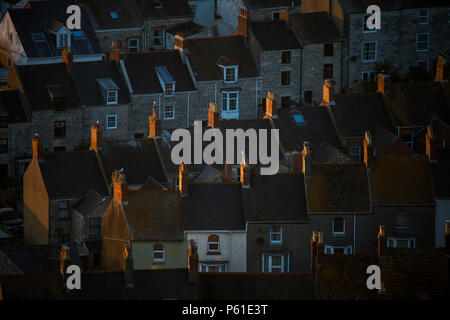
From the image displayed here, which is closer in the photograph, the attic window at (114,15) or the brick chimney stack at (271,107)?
the brick chimney stack at (271,107)

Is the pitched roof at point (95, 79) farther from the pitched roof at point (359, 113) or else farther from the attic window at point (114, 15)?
the pitched roof at point (359, 113)

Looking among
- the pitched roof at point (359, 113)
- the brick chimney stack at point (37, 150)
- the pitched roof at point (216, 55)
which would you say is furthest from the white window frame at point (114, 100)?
the pitched roof at point (359, 113)

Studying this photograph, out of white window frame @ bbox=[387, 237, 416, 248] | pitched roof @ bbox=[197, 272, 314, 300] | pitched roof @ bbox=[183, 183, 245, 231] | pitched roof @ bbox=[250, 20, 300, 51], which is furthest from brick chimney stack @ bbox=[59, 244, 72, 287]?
pitched roof @ bbox=[250, 20, 300, 51]

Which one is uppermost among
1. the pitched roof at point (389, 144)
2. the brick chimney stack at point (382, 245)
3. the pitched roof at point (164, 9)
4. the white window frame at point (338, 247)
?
the pitched roof at point (164, 9)

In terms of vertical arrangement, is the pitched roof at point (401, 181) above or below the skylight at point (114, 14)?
below

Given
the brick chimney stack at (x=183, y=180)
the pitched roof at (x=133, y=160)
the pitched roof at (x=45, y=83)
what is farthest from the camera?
the pitched roof at (x=45, y=83)

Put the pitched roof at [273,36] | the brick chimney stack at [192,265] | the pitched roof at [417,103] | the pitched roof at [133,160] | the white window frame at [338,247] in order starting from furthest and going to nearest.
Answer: the pitched roof at [273,36] → the pitched roof at [417,103] → the pitched roof at [133,160] → the white window frame at [338,247] → the brick chimney stack at [192,265]
